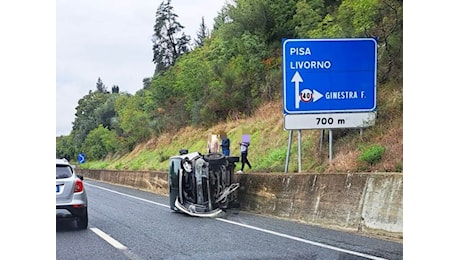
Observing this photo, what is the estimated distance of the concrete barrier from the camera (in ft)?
30.3

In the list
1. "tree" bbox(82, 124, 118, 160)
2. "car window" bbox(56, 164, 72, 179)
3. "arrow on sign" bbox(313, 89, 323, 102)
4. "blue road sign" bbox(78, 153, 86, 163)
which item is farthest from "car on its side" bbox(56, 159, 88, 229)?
"arrow on sign" bbox(313, 89, 323, 102)

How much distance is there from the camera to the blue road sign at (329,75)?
1147 cm

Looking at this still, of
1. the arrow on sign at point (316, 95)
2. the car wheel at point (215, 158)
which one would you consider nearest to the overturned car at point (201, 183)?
the car wheel at point (215, 158)

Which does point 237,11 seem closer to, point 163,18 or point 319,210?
point 319,210

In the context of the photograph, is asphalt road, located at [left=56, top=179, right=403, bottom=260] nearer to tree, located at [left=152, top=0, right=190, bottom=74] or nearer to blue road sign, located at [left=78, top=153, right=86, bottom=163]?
blue road sign, located at [left=78, top=153, right=86, bottom=163]

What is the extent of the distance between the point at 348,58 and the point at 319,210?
2785 mm

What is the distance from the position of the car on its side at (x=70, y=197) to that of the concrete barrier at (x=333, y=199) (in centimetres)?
20

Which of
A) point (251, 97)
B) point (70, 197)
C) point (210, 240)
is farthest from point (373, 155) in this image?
point (251, 97)

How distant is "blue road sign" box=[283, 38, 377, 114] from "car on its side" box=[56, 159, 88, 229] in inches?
187

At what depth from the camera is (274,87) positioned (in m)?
26.8

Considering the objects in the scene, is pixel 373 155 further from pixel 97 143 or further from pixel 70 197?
pixel 70 197

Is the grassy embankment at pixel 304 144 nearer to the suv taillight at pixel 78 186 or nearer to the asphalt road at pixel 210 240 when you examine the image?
the suv taillight at pixel 78 186

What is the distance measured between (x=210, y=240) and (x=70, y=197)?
2030mm
